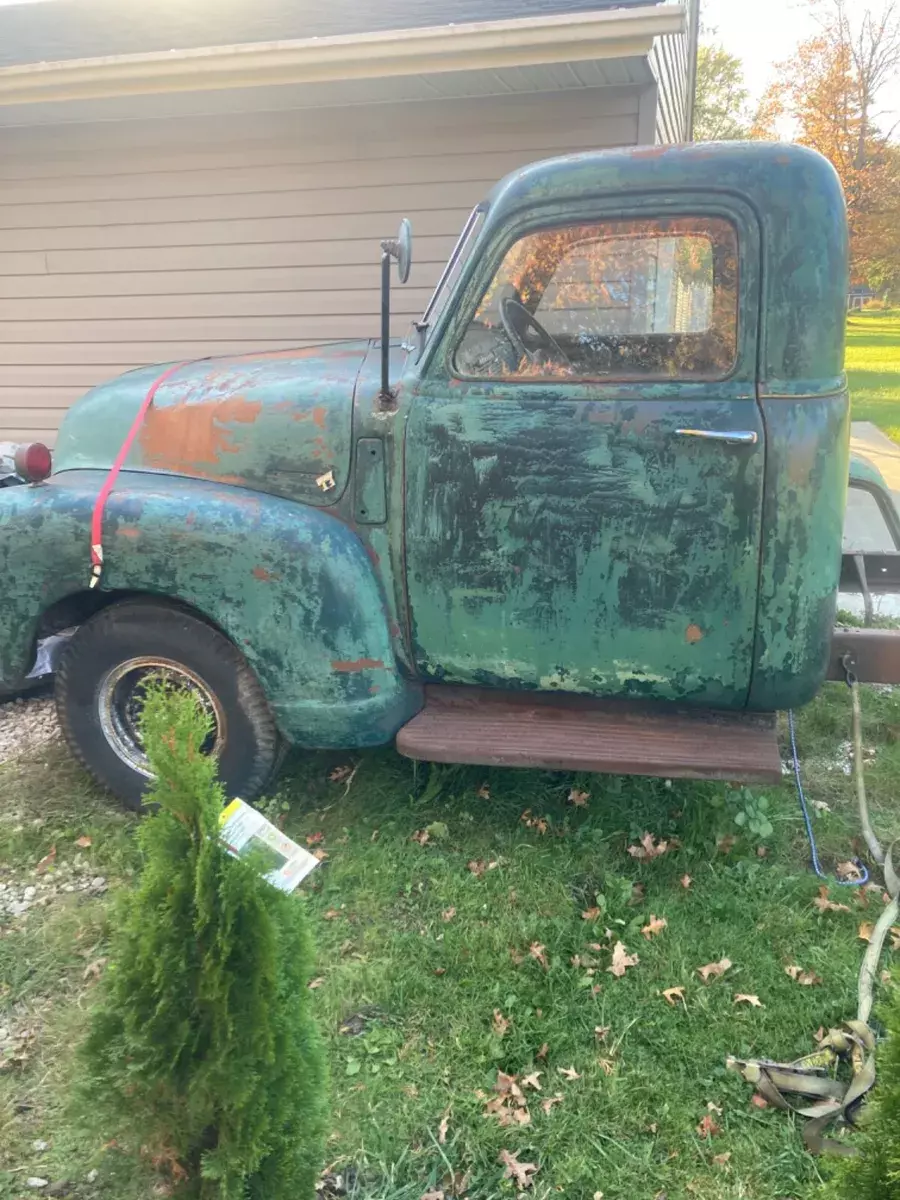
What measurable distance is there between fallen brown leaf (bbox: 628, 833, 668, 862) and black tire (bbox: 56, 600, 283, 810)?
4.44ft

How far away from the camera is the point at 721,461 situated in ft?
8.73

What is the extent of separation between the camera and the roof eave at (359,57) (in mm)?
4496

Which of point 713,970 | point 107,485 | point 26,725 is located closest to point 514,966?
point 713,970

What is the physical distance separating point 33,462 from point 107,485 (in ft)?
0.98

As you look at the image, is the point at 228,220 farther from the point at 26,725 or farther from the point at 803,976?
the point at 803,976

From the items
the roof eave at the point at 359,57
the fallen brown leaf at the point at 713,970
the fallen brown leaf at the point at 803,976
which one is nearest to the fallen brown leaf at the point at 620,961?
the fallen brown leaf at the point at 713,970

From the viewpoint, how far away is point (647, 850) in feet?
10.3

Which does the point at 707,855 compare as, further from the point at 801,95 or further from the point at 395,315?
the point at 801,95

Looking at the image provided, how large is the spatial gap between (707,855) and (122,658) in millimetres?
2249

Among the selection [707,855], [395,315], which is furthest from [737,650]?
[395,315]

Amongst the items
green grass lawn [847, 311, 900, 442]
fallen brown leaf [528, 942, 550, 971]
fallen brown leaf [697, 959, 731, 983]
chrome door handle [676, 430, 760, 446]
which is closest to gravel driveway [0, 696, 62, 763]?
fallen brown leaf [528, 942, 550, 971]

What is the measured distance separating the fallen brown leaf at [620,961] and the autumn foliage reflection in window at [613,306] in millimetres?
1779

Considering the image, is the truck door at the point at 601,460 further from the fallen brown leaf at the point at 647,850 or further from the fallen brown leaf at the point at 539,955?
the fallen brown leaf at the point at 539,955

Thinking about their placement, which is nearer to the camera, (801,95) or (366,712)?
(366,712)
